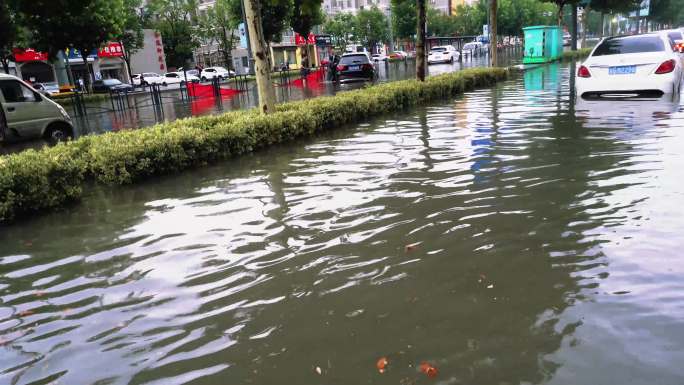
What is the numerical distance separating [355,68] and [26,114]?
657 inches

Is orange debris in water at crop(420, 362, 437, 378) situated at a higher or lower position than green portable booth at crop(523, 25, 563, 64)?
lower

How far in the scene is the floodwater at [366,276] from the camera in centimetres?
290

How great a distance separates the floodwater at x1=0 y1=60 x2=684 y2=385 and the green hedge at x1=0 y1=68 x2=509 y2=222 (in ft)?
0.97

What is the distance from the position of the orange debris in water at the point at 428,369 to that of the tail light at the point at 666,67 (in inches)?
376

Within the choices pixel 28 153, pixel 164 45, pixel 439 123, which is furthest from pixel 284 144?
pixel 164 45

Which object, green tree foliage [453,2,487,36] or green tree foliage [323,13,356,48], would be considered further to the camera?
green tree foliage [453,2,487,36]

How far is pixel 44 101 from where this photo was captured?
12.3 meters

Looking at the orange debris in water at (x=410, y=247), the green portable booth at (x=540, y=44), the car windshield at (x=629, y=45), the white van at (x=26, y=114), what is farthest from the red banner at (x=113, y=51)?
the orange debris in water at (x=410, y=247)

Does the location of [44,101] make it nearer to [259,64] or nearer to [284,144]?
[259,64]

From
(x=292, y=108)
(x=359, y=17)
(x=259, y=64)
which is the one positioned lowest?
(x=292, y=108)

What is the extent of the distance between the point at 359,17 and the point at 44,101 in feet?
195

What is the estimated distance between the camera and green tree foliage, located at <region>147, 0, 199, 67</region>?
Result: 4994 centimetres

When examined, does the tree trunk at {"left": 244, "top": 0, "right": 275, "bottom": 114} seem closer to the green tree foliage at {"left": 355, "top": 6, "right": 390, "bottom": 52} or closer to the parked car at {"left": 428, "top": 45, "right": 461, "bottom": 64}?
the parked car at {"left": 428, "top": 45, "right": 461, "bottom": 64}

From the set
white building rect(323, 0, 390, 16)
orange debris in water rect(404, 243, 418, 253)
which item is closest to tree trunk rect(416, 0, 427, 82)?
orange debris in water rect(404, 243, 418, 253)
